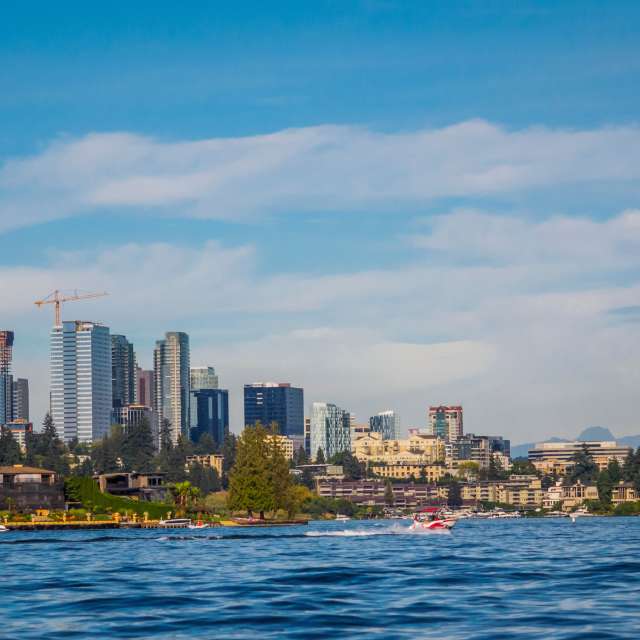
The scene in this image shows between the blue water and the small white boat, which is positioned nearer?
the blue water

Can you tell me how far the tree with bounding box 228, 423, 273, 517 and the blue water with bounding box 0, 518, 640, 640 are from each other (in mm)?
102218

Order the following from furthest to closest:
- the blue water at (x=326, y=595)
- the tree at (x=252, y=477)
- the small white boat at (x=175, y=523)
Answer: the tree at (x=252, y=477), the small white boat at (x=175, y=523), the blue water at (x=326, y=595)

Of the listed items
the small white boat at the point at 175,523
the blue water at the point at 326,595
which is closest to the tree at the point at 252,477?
the small white boat at the point at 175,523

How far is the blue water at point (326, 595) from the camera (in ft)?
122

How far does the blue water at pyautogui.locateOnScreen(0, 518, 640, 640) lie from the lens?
37.1m

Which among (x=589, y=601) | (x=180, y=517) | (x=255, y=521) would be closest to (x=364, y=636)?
(x=589, y=601)

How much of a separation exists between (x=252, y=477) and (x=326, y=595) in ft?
445

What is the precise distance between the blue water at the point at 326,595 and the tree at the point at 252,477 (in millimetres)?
102218

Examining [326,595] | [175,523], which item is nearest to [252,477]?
[175,523]

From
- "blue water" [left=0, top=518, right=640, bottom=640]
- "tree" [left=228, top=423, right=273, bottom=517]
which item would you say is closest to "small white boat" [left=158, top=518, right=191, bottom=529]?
"tree" [left=228, top=423, right=273, bottom=517]

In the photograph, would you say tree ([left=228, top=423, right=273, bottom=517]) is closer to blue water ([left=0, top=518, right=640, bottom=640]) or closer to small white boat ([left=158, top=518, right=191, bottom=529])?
small white boat ([left=158, top=518, right=191, bottom=529])

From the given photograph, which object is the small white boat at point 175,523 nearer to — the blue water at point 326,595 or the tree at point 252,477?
the tree at point 252,477

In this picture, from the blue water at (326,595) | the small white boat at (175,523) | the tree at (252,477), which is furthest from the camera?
the tree at (252,477)

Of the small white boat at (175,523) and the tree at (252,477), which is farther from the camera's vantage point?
the tree at (252,477)
